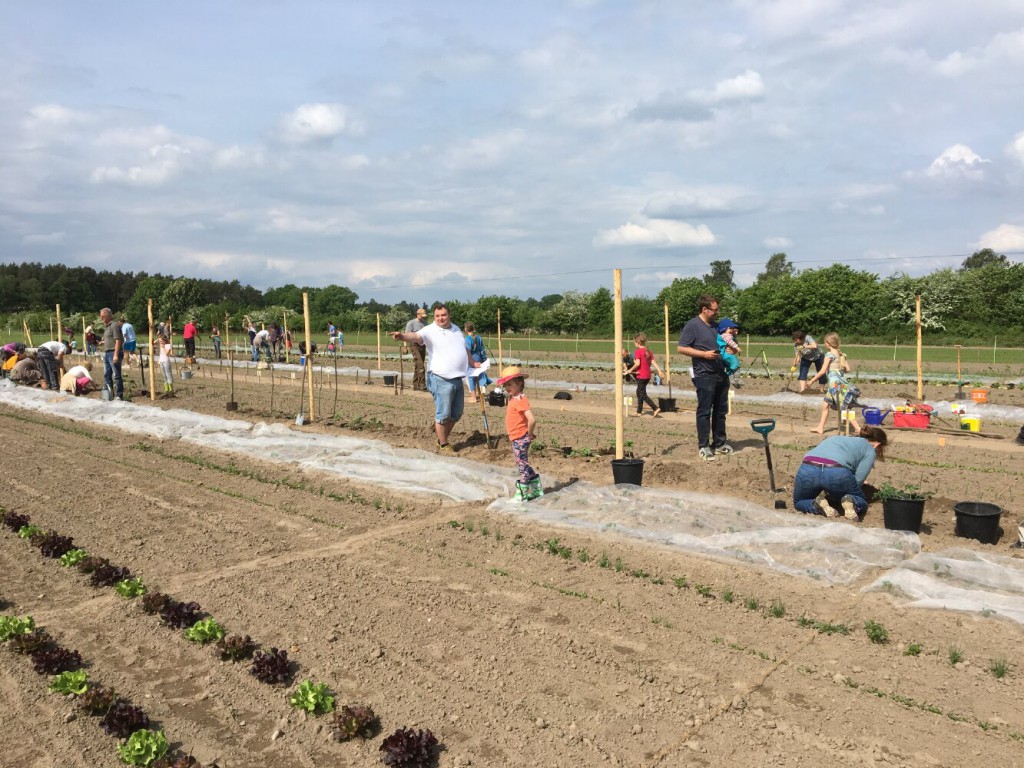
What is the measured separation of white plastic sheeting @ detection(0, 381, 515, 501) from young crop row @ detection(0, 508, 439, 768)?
130 inches

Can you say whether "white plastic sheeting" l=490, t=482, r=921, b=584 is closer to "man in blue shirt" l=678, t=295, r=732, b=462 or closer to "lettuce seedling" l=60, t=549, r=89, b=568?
"man in blue shirt" l=678, t=295, r=732, b=462

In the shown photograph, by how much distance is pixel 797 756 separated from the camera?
11.0ft

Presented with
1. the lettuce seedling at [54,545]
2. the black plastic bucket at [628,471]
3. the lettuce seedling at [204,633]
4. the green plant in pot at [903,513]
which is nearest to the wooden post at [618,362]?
the black plastic bucket at [628,471]

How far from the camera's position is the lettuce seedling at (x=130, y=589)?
5.34 metres

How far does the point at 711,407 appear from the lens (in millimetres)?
9461

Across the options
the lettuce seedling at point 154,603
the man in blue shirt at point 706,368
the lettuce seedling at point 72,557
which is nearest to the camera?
the lettuce seedling at point 154,603

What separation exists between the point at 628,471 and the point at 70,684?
5.17 metres

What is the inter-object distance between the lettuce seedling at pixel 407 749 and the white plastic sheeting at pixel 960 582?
3294mm

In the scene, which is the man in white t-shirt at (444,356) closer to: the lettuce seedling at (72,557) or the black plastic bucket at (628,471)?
the black plastic bucket at (628,471)

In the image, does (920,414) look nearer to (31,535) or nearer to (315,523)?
(315,523)

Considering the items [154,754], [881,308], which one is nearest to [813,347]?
[154,754]

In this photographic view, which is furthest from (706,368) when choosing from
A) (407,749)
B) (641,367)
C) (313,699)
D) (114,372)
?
(114,372)

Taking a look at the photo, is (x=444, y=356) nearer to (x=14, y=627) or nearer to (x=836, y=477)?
(x=836, y=477)

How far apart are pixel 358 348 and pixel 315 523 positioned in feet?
113
